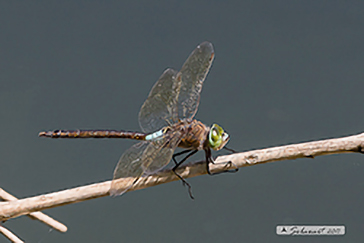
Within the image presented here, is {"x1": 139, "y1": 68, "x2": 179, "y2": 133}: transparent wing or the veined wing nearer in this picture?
the veined wing

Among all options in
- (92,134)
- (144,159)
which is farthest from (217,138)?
(92,134)

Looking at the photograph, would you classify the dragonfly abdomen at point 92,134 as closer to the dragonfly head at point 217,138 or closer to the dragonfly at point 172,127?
the dragonfly at point 172,127

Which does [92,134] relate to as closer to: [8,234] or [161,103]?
[161,103]

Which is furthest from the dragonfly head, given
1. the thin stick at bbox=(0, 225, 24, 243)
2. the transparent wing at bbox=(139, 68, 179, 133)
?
the thin stick at bbox=(0, 225, 24, 243)

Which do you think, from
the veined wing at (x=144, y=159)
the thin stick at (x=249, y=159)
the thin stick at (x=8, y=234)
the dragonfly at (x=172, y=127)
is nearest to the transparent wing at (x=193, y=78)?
the dragonfly at (x=172, y=127)

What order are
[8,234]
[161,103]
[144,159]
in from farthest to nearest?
1. [8,234]
2. [161,103]
3. [144,159]

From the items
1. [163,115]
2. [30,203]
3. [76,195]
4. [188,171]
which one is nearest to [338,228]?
[188,171]

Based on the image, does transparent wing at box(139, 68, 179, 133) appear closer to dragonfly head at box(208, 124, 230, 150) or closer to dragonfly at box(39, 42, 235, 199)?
dragonfly at box(39, 42, 235, 199)
